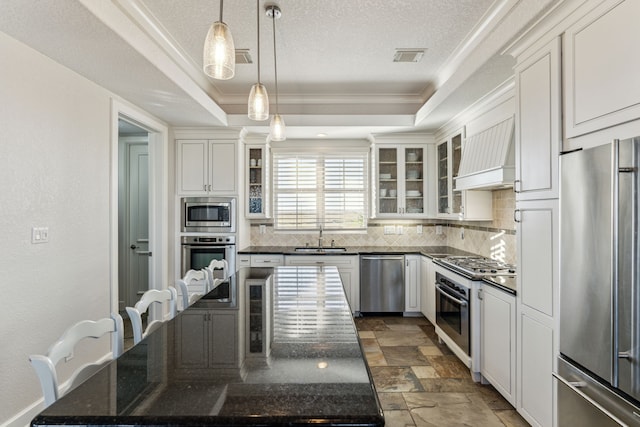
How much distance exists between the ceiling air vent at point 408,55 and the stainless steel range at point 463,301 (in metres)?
2.00

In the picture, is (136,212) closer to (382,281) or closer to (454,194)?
(382,281)

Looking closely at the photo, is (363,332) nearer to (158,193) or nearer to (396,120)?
(396,120)

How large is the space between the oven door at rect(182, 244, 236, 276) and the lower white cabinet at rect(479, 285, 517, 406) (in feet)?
9.68

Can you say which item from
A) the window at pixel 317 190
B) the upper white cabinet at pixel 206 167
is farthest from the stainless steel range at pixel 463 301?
the upper white cabinet at pixel 206 167

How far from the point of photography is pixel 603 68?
1.59m

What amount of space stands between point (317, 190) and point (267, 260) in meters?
1.36

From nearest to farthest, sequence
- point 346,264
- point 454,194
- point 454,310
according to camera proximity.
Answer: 1. point 454,310
2. point 454,194
3. point 346,264

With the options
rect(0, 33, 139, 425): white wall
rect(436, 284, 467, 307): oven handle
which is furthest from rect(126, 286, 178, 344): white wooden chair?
rect(436, 284, 467, 307): oven handle

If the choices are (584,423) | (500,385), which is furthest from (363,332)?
(584,423)

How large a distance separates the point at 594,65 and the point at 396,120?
8.66 feet

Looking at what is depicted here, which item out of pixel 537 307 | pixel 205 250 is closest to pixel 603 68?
pixel 537 307

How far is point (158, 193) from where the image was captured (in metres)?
4.09

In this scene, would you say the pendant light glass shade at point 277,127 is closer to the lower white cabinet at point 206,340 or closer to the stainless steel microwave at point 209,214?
the lower white cabinet at point 206,340

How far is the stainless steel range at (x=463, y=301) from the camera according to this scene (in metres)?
2.82
